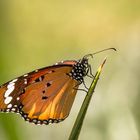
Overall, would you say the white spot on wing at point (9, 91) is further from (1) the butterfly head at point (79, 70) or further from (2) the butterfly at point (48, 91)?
(1) the butterfly head at point (79, 70)

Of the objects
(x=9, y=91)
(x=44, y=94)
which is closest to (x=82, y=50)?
(x=44, y=94)

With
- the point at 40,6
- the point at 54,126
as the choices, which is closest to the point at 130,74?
the point at 54,126

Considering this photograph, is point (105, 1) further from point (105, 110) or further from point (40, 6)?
point (105, 110)

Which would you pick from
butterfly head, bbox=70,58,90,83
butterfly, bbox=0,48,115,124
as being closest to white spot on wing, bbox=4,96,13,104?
butterfly, bbox=0,48,115,124

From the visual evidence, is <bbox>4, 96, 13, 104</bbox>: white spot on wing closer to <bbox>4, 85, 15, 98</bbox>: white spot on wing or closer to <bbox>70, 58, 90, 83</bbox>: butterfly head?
<bbox>4, 85, 15, 98</bbox>: white spot on wing

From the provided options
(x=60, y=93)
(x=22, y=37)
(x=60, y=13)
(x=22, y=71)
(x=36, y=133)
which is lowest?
(x=36, y=133)

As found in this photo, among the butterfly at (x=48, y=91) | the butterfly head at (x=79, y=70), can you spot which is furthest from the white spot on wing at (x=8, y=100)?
the butterfly head at (x=79, y=70)
